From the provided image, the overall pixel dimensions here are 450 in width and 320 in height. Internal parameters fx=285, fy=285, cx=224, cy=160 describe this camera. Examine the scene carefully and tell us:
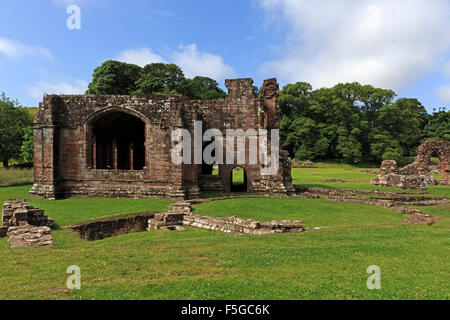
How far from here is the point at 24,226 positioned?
9.70m

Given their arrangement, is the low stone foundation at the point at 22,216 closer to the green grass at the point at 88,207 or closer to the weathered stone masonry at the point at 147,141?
the green grass at the point at 88,207

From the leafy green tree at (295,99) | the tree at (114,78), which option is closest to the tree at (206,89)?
the tree at (114,78)

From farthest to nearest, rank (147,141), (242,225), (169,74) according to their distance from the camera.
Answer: (169,74) < (147,141) < (242,225)

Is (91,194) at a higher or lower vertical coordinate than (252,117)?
lower

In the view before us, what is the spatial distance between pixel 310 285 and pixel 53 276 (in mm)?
4711

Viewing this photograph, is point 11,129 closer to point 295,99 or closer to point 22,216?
point 22,216

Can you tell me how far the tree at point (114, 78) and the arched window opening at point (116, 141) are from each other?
946 inches

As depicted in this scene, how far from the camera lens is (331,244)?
7660mm

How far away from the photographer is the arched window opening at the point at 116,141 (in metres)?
21.3

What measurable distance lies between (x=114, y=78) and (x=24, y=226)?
44.5m

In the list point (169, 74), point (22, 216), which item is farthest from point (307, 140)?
point (22, 216)

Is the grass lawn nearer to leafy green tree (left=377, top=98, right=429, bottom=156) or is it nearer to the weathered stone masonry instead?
the weathered stone masonry
